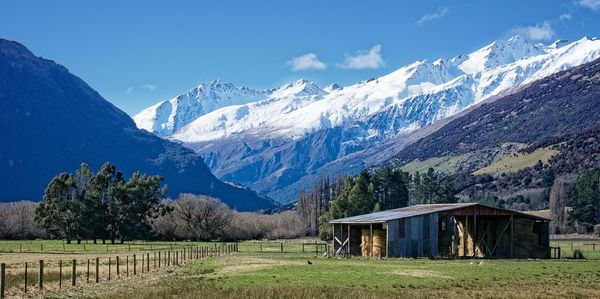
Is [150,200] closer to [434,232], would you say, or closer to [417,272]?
[434,232]

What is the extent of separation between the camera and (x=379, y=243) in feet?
236

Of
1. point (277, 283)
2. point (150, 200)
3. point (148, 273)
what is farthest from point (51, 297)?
point (150, 200)

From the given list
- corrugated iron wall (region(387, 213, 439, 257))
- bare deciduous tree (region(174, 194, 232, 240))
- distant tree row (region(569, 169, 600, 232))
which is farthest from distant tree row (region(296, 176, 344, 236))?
corrugated iron wall (region(387, 213, 439, 257))

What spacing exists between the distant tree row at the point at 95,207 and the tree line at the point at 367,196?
29149 millimetres

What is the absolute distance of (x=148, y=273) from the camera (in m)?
47.1

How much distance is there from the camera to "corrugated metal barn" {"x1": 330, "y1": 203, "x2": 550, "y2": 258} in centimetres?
7081

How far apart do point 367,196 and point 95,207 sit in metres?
41.7

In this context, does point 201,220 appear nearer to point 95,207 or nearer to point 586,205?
point 95,207

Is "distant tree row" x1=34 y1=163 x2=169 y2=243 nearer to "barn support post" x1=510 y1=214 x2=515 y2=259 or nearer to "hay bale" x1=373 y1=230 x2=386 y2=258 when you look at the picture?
"hay bale" x1=373 y1=230 x2=386 y2=258

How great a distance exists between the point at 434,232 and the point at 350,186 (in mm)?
45256

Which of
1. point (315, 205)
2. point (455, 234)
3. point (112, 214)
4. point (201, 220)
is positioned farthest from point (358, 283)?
point (315, 205)

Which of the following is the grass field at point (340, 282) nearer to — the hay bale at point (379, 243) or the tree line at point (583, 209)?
Answer: the hay bale at point (379, 243)

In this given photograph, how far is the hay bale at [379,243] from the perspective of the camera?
234 ft

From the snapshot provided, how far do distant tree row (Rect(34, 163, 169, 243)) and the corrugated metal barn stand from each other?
176 ft
